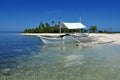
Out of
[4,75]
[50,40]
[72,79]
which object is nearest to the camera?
[72,79]

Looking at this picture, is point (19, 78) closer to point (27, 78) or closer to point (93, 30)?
point (27, 78)

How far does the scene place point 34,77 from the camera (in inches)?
383

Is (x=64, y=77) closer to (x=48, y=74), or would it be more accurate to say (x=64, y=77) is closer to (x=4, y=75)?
(x=48, y=74)

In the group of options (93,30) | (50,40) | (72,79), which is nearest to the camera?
(72,79)

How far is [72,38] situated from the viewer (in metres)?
30.7

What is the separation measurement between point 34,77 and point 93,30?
66069 millimetres

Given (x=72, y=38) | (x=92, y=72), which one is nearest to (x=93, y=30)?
(x=72, y=38)

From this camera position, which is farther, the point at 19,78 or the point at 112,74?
the point at 112,74

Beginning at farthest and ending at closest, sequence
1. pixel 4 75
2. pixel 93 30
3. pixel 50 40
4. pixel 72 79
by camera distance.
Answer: pixel 93 30 < pixel 50 40 < pixel 4 75 < pixel 72 79

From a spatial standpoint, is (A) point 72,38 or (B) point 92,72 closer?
(B) point 92,72

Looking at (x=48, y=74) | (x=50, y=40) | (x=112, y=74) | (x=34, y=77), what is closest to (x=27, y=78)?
(x=34, y=77)

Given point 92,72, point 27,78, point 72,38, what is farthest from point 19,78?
point 72,38

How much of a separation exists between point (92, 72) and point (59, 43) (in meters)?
18.9

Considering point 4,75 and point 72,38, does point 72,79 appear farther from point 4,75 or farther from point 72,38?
point 72,38
